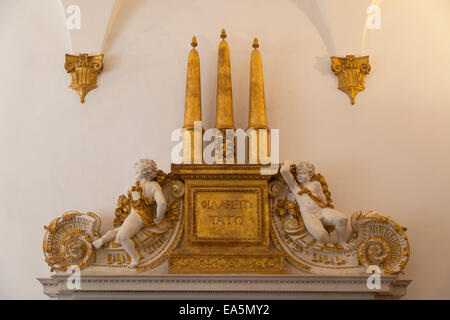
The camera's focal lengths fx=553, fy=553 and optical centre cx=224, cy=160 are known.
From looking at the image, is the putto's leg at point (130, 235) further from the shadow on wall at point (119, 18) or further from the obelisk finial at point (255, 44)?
the obelisk finial at point (255, 44)

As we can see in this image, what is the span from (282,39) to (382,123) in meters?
1.40

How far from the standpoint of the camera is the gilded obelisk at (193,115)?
17.4 feet

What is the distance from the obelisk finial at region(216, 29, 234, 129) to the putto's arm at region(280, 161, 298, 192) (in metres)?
0.68

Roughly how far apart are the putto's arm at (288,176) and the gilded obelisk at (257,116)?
25cm

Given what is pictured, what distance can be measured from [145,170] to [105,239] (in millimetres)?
729

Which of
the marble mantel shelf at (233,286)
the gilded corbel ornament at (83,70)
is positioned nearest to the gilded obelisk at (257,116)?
the marble mantel shelf at (233,286)

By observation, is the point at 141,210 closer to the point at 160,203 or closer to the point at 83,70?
the point at 160,203

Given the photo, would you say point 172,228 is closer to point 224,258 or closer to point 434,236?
point 224,258

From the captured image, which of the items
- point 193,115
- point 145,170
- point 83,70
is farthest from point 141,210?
point 83,70

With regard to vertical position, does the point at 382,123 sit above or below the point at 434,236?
above

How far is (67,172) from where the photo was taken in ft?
18.3

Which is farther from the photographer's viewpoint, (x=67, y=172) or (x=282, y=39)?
(x=282, y=39)

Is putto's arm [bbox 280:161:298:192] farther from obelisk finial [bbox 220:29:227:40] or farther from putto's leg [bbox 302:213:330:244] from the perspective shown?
obelisk finial [bbox 220:29:227:40]
